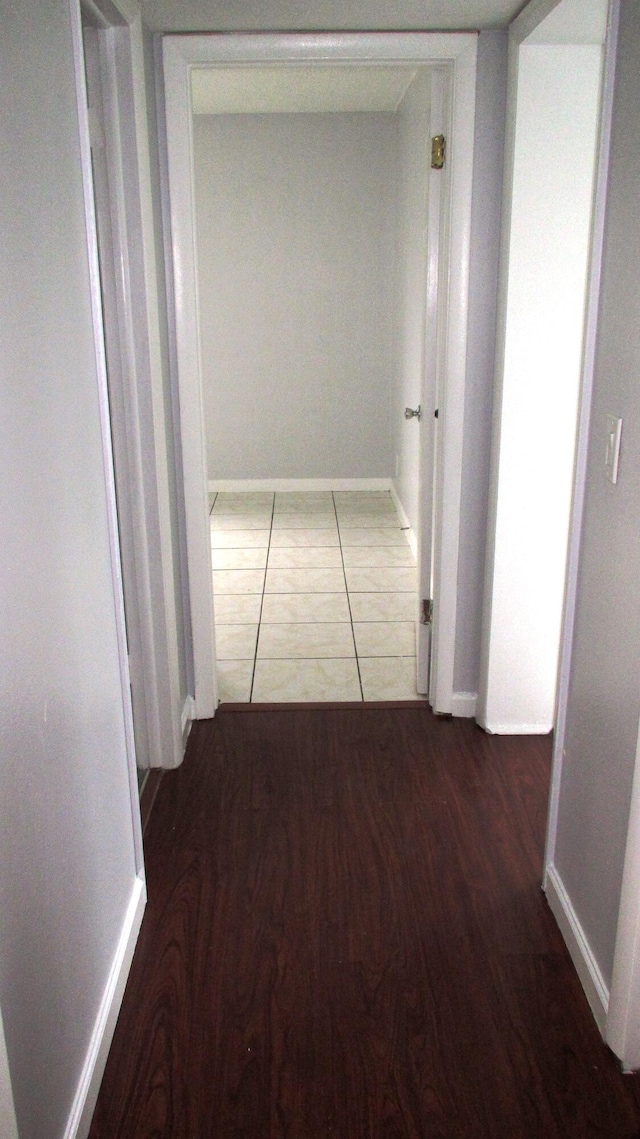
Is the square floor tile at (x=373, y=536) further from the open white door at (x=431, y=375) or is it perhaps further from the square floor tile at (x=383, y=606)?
the open white door at (x=431, y=375)

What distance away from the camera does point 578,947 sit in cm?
197

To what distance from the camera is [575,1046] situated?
1.78 m

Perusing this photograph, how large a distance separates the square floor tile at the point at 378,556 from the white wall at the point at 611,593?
2.71 meters

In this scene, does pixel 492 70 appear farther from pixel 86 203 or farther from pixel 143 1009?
pixel 143 1009

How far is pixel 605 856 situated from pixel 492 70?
2.15 metres

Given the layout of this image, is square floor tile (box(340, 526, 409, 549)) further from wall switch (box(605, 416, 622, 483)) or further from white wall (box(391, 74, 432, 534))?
wall switch (box(605, 416, 622, 483))

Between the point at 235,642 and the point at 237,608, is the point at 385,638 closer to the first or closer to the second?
the point at 235,642

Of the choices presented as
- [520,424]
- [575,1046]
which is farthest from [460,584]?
[575,1046]

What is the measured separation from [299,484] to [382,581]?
1960mm

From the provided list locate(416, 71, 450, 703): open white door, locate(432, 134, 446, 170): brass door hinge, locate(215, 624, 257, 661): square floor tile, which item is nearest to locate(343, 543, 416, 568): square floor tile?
locate(215, 624, 257, 661): square floor tile

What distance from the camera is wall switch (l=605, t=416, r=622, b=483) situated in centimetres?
171

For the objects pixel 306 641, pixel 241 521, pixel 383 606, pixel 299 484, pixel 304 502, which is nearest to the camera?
pixel 306 641

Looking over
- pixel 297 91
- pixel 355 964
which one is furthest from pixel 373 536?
pixel 355 964

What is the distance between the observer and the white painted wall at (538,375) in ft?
8.14
